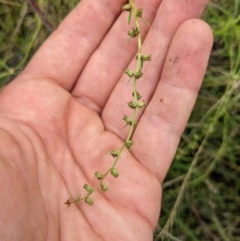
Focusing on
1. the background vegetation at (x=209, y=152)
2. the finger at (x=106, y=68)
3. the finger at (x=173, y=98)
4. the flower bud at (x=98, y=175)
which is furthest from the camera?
the background vegetation at (x=209, y=152)

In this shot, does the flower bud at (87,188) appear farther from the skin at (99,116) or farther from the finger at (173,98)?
the finger at (173,98)

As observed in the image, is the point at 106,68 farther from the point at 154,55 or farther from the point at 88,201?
the point at 88,201

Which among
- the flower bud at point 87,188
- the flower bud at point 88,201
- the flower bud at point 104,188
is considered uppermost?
the flower bud at point 104,188

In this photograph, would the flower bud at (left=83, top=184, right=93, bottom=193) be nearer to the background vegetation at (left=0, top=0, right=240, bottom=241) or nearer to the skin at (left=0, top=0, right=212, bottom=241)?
the skin at (left=0, top=0, right=212, bottom=241)

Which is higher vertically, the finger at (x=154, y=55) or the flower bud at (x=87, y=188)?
the finger at (x=154, y=55)

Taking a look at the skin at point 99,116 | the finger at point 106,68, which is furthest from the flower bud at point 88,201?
the finger at point 106,68

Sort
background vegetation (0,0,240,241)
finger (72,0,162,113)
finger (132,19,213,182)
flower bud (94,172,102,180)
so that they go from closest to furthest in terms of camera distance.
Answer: flower bud (94,172,102,180) → finger (132,19,213,182) → finger (72,0,162,113) → background vegetation (0,0,240,241)

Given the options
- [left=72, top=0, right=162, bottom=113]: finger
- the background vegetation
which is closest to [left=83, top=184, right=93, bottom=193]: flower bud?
[left=72, top=0, right=162, bottom=113]: finger
